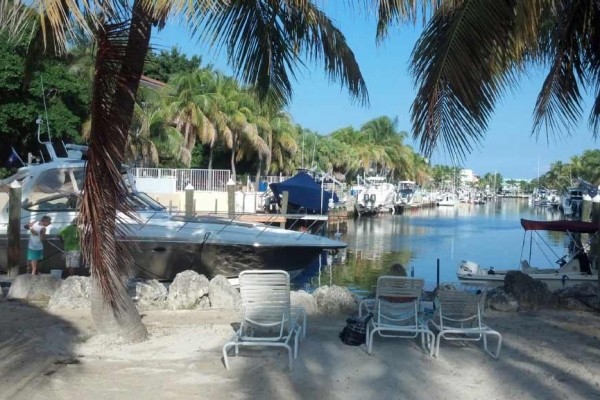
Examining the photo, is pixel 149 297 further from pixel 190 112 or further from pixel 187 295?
pixel 190 112

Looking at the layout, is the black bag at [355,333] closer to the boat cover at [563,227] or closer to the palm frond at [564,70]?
the palm frond at [564,70]

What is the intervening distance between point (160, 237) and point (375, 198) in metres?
48.1

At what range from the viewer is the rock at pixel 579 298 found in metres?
9.76

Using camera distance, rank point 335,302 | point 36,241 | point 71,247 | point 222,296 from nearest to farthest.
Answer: point 335,302 < point 222,296 < point 71,247 < point 36,241

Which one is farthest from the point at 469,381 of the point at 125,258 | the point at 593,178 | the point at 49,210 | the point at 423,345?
the point at 593,178

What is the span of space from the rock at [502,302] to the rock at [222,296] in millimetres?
Answer: 3603

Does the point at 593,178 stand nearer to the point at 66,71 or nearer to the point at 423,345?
the point at 66,71

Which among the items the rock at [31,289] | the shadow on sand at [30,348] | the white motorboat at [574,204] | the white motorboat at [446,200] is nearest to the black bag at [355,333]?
the shadow on sand at [30,348]

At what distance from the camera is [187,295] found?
32.8 feet

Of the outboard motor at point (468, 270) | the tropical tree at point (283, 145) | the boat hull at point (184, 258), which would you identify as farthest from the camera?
the tropical tree at point (283, 145)

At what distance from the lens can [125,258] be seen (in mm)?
7289

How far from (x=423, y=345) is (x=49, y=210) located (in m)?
10.3

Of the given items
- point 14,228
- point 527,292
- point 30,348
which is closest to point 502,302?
point 527,292

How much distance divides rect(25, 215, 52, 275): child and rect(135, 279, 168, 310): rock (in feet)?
14.3
